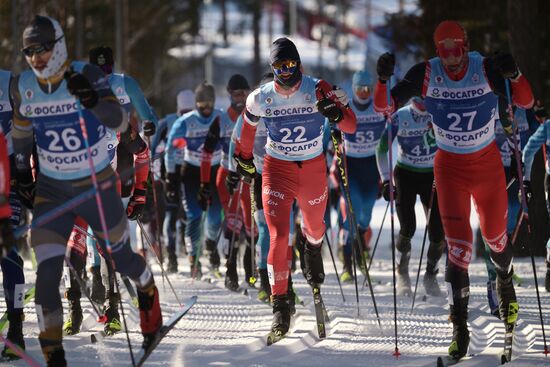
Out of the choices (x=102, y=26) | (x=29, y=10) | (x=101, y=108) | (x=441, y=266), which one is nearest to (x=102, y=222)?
(x=101, y=108)

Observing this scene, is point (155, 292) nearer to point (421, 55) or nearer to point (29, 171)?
point (29, 171)

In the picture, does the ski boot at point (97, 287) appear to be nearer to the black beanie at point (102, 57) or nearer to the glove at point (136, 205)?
the glove at point (136, 205)

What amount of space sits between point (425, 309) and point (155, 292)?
11.5 ft

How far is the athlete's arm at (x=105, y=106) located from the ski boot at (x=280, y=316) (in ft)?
7.62

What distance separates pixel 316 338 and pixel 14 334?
94.7 inches

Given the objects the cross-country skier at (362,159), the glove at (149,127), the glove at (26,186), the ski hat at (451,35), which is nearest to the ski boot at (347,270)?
the cross-country skier at (362,159)

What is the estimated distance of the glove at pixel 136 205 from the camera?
27.9 feet

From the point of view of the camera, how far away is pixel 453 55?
7566mm

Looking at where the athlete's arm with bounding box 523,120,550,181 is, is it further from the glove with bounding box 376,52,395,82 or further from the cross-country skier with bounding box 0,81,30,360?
the cross-country skier with bounding box 0,81,30,360

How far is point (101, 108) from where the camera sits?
21.1 feet

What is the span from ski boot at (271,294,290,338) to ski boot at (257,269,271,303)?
1892 mm

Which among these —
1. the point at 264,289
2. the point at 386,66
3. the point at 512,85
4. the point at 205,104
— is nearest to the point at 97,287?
the point at 264,289

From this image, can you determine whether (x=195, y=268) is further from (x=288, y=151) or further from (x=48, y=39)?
(x=48, y=39)

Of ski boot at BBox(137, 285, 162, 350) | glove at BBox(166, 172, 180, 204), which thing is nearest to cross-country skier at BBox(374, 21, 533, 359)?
ski boot at BBox(137, 285, 162, 350)
